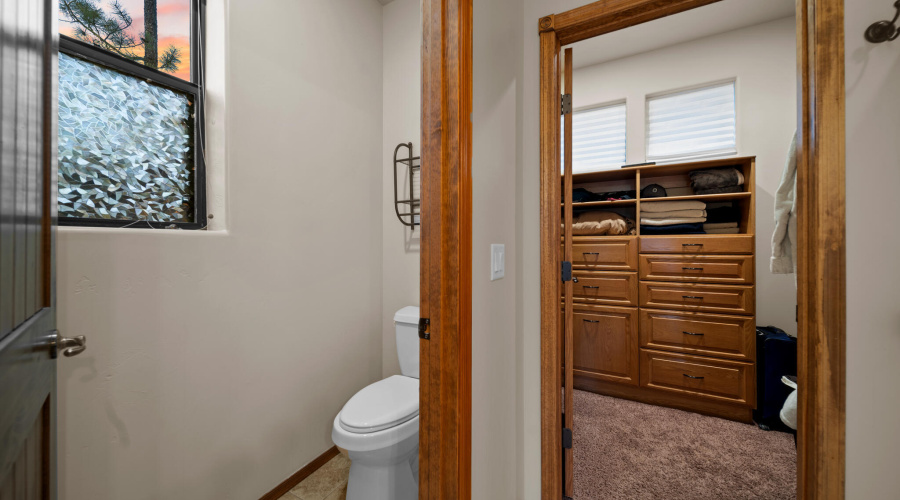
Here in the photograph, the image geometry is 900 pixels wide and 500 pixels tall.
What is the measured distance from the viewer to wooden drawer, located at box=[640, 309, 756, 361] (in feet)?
7.60

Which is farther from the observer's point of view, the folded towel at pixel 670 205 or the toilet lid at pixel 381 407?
the folded towel at pixel 670 205

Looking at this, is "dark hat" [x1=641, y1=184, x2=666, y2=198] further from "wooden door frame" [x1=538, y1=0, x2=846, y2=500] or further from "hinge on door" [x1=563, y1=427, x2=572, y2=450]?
"hinge on door" [x1=563, y1=427, x2=572, y2=450]

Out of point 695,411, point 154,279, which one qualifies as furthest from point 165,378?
point 695,411

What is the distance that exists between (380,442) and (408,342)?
Result: 64cm

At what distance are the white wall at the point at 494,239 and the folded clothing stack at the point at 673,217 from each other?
5.86 ft

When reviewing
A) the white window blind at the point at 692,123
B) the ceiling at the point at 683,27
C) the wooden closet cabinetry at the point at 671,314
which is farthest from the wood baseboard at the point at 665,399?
the ceiling at the point at 683,27

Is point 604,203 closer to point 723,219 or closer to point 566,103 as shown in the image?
point 723,219

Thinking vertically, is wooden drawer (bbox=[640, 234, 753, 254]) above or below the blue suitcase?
above

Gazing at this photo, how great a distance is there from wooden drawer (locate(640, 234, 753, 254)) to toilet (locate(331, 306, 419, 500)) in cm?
202

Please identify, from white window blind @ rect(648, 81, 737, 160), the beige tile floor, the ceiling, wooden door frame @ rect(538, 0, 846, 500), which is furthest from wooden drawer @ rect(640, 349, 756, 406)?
the ceiling

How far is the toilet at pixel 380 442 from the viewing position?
1.40 meters

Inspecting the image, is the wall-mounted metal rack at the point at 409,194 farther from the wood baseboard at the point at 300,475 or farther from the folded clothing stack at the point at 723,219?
the folded clothing stack at the point at 723,219

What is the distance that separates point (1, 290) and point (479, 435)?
1024 mm

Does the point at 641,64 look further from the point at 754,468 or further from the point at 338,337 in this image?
the point at 338,337
